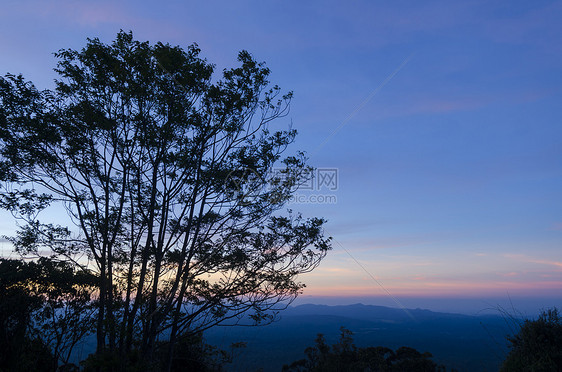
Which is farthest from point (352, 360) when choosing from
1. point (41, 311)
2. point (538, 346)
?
point (41, 311)

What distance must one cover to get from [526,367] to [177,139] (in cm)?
1352

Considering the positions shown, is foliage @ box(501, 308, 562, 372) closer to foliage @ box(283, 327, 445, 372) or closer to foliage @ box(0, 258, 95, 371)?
foliage @ box(0, 258, 95, 371)

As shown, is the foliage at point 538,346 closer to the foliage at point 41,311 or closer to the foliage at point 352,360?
the foliage at point 41,311

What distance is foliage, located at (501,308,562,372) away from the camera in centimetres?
934

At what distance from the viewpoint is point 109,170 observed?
1422 cm

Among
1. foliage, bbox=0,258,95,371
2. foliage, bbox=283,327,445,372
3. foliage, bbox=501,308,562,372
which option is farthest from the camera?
foliage, bbox=283,327,445,372

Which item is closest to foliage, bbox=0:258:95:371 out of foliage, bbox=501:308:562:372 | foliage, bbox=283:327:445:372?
foliage, bbox=501:308:562:372

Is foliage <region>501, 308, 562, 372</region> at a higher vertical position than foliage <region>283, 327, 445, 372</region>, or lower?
higher

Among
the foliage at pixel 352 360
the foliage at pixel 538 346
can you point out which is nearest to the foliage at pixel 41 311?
the foliage at pixel 538 346

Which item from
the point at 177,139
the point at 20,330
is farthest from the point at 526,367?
the point at 20,330

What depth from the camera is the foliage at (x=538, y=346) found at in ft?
30.6

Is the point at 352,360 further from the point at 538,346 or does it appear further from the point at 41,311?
the point at 41,311

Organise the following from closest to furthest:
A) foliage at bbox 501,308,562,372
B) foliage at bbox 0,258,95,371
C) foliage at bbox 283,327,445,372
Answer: foliage at bbox 501,308,562,372 → foliage at bbox 0,258,95,371 → foliage at bbox 283,327,445,372

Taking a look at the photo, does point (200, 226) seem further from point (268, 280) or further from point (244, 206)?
point (268, 280)
